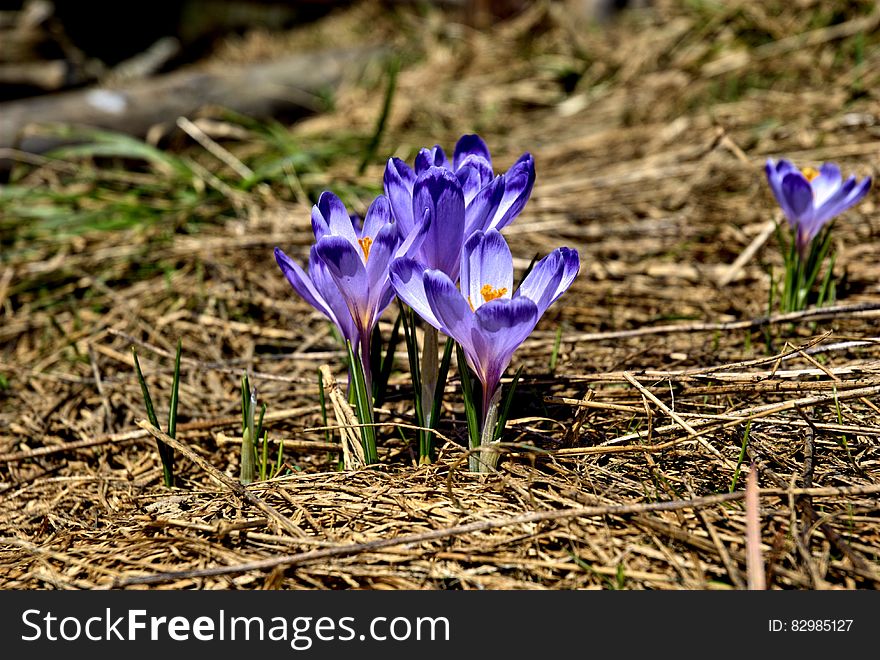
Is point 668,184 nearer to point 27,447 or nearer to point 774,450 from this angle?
point 774,450

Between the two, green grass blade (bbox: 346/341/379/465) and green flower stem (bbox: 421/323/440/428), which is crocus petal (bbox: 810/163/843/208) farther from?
green grass blade (bbox: 346/341/379/465)

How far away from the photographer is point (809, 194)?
77.5 inches

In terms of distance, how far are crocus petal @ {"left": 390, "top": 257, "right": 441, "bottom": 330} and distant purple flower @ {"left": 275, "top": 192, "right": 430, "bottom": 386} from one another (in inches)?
2.9

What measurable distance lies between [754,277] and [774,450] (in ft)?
3.33

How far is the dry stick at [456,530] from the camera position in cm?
126

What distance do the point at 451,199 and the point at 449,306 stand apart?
20 centimetres

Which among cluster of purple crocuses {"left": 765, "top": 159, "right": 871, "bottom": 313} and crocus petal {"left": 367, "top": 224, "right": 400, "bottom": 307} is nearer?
crocus petal {"left": 367, "top": 224, "right": 400, "bottom": 307}

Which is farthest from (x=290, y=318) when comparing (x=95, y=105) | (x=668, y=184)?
(x=95, y=105)

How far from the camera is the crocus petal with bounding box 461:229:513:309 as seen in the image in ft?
4.48

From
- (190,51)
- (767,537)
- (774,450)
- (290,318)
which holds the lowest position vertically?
(767,537)

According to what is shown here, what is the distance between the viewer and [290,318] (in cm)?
241

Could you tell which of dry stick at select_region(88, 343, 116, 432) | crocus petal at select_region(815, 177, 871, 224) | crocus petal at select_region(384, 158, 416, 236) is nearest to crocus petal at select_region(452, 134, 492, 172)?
crocus petal at select_region(384, 158, 416, 236)
